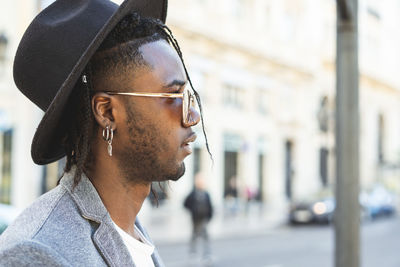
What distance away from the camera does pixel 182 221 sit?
1997 centimetres

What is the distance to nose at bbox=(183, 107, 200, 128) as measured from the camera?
144 cm

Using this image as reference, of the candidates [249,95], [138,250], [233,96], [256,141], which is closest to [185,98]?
[138,250]

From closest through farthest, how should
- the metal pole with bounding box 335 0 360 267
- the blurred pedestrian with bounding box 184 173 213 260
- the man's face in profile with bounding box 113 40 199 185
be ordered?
the man's face in profile with bounding box 113 40 199 185, the metal pole with bounding box 335 0 360 267, the blurred pedestrian with bounding box 184 173 213 260

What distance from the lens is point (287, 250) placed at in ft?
45.6

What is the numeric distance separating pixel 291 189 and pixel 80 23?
1169 inches

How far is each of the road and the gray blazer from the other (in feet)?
32.9

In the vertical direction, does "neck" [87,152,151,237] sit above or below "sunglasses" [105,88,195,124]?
below

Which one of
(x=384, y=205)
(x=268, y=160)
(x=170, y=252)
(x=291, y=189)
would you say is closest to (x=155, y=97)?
(x=170, y=252)

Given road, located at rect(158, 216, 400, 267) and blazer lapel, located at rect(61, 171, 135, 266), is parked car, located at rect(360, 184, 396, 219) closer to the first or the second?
road, located at rect(158, 216, 400, 267)

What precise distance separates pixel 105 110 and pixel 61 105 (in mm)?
115

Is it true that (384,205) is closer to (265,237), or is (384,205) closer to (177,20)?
(265,237)

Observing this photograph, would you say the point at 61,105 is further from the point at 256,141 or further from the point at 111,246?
the point at 256,141

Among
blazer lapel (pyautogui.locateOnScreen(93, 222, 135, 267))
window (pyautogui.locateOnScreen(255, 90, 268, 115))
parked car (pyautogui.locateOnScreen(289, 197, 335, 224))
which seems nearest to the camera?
blazer lapel (pyautogui.locateOnScreen(93, 222, 135, 267))

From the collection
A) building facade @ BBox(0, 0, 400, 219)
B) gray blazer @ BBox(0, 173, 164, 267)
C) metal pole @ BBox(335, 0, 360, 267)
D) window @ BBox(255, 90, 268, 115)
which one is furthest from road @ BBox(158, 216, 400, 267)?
gray blazer @ BBox(0, 173, 164, 267)
